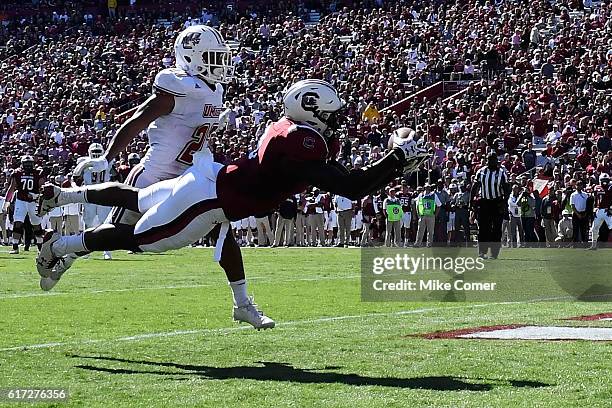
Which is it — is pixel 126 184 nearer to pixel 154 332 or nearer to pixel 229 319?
pixel 154 332

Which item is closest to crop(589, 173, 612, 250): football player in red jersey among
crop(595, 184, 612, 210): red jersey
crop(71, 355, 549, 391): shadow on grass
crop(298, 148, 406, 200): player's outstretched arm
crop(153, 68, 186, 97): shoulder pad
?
crop(595, 184, 612, 210): red jersey

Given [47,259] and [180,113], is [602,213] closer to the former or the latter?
Result: [180,113]

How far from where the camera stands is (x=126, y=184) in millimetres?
7477

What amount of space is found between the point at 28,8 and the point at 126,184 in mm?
39674

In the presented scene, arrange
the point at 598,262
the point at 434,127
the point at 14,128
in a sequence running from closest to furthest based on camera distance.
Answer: the point at 598,262 < the point at 434,127 < the point at 14,128

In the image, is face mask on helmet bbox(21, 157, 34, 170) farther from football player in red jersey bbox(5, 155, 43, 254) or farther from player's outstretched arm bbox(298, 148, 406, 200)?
player's outstretched arm bbox(298, 148, 406, 200)

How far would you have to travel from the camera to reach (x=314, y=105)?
6.47 m

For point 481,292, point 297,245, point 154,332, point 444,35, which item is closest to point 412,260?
point 481,292

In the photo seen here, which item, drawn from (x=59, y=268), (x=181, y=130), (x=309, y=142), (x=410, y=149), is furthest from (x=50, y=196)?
(x=410, y=149)

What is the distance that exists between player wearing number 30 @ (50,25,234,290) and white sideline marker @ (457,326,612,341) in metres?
2.12

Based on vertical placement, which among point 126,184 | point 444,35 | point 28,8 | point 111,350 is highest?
point 28,8

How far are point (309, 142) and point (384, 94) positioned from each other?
24453mm

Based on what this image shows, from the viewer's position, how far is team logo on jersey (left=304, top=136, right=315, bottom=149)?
6.15 m

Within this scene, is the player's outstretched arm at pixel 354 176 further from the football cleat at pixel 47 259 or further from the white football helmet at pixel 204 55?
the football cleat at pixel 47 259
